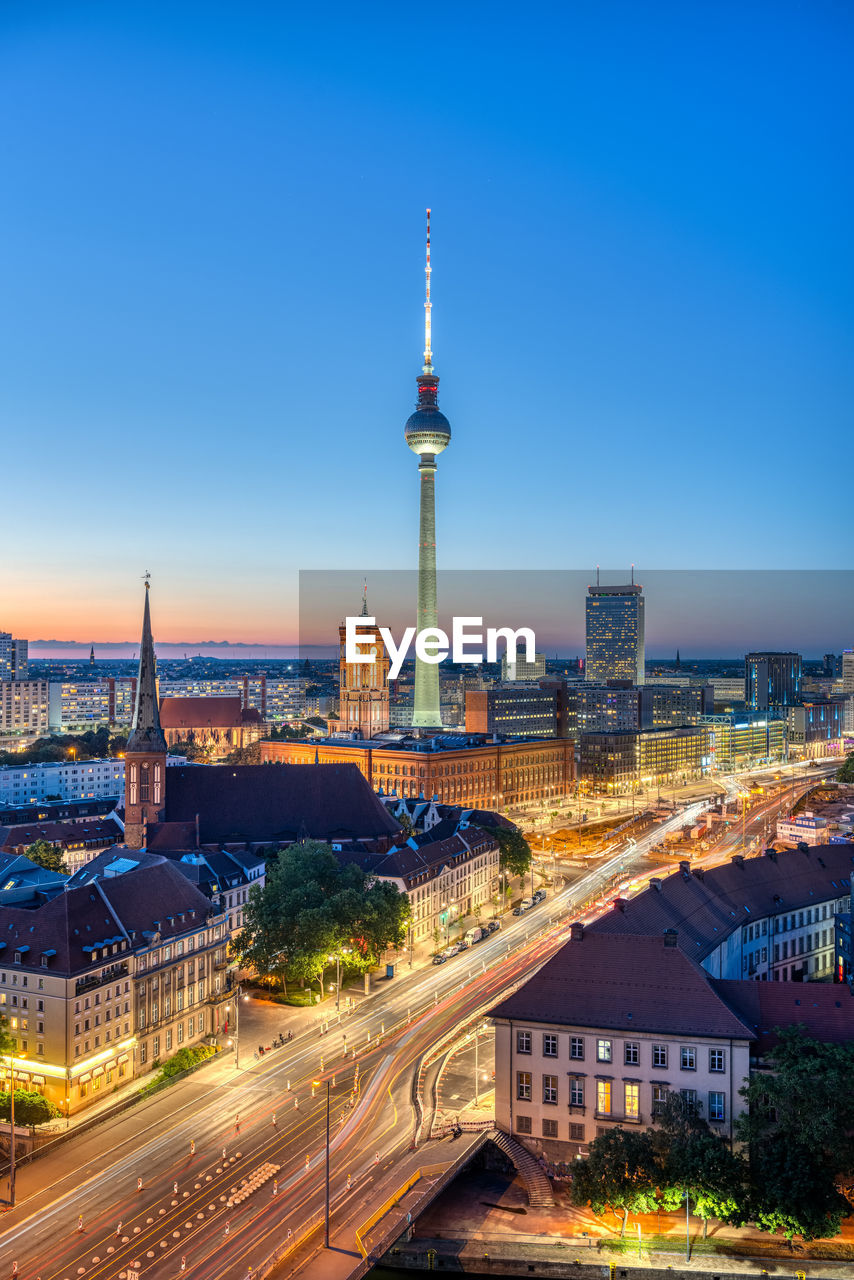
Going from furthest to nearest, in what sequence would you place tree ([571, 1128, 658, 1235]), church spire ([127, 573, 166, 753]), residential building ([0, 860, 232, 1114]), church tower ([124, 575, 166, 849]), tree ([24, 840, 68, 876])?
1. tree ([24, 840, 68, 876])
2. church tower ([124, 575, 166, 849])
3. church spire ([127, 573, 166, 753])
4. residential building ([0, 860, 232, 1114])
5. tree ([571, 1128, 658, 1235])

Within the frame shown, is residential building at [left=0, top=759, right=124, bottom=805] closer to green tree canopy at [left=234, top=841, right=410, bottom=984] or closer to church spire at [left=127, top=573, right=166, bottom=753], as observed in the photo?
church spire at [left=127, top=573, right=166, bottom=753]

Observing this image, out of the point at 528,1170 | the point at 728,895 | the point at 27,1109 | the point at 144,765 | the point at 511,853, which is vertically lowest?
the point at 528,1170

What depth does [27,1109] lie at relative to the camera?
2251 inches

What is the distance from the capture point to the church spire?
318ft

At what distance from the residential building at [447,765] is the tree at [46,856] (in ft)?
229

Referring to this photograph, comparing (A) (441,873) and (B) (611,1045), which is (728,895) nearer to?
(B) (611,1045)

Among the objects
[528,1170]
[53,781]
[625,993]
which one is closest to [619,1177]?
[528,1170]

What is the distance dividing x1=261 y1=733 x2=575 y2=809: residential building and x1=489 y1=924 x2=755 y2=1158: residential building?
118 m

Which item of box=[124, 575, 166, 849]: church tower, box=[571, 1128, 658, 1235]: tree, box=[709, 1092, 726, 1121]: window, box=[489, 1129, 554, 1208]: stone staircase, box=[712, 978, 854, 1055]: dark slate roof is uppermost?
box=[124, 575, 166, 849]: church tower

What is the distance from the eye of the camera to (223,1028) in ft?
240

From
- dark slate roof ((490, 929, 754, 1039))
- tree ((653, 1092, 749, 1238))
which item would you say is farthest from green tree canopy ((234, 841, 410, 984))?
tree ((653, 1092, 749, 1238))

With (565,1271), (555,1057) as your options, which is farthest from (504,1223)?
(555,1057)

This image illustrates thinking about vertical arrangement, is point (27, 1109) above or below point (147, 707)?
below

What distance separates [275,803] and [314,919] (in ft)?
117
